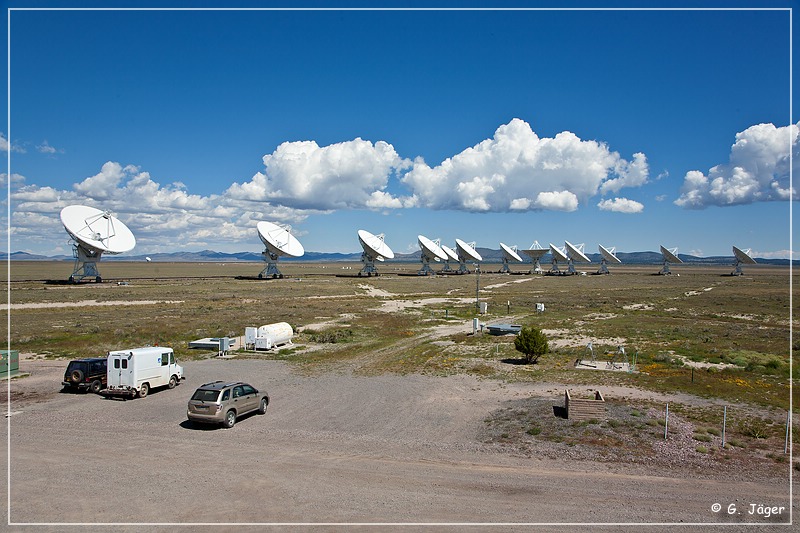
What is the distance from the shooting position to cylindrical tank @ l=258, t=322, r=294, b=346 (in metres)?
37.6

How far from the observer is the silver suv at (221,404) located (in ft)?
61.7

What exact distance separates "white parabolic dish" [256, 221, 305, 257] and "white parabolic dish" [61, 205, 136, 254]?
2652 cm

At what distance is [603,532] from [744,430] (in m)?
10.1

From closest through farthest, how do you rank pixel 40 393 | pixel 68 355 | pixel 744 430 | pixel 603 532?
pixel 603 532, pixel 744 430, pixel 40 393, pixel 68 355

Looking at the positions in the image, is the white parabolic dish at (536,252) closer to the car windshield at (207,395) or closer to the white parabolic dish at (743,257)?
the white parabolic dish at (743,257)

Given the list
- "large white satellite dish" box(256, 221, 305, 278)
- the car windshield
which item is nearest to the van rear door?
the car windshield

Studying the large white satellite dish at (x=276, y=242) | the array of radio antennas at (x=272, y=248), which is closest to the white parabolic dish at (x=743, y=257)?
the array of radio antennas at (x=272, y=248)

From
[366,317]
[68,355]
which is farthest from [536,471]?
[366,317]

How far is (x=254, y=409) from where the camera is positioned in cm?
2086

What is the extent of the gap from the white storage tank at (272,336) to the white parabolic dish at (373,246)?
88385mm

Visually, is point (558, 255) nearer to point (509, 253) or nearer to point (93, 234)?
point (509, 253)

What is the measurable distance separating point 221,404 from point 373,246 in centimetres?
11101

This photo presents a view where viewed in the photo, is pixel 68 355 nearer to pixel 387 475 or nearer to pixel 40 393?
pixel 40 393

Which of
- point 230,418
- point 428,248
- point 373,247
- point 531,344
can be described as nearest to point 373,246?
point 373,247
